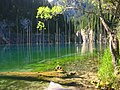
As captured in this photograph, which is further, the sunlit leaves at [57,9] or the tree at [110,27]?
the tree at [110,27]

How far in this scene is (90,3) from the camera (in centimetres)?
2198

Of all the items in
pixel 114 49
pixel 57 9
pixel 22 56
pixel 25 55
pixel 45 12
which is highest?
pixel 57 9

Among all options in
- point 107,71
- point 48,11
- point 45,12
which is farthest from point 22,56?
point 107,71

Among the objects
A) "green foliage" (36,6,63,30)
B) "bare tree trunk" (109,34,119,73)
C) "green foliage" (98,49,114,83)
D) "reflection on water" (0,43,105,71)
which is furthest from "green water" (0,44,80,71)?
"bare tree trunk" (109,34,119,73)

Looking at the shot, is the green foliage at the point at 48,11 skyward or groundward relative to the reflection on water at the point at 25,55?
skyward

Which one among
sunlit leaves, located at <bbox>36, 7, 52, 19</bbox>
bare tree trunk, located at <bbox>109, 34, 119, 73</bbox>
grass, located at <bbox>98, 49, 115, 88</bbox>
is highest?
sunlit leaves, located at <bbox>36, 7, 52, 19</bbox>

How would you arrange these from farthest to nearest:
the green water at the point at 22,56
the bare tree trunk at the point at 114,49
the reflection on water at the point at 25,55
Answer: the reflection on water at the point at 25,55 → the green water at the point at 22,56 → the bare tree trunk at the point at 114,49

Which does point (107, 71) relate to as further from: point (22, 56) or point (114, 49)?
Result: point (22, 56)

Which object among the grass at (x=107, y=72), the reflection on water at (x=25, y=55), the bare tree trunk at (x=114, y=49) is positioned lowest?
the reflection on water at (x=25, y=55)

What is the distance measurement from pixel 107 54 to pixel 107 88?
290cm

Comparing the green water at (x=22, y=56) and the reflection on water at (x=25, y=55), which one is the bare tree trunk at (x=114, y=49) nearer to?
the green water at (x=22, y=56)

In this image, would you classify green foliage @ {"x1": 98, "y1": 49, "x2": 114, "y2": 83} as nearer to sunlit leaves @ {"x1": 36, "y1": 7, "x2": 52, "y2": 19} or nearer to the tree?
the tree

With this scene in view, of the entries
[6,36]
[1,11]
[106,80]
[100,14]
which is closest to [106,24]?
[100,14]

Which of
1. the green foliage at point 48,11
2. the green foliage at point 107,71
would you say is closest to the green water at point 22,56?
the green foliage at point 48,11
